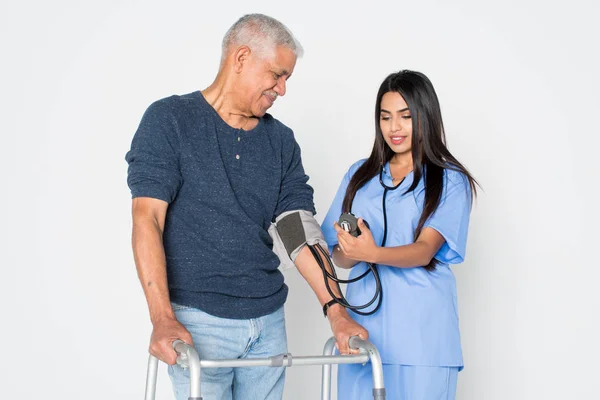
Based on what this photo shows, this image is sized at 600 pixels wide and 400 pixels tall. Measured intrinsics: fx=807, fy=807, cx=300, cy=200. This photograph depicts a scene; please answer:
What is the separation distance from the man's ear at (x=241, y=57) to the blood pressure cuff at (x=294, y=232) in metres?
0.41

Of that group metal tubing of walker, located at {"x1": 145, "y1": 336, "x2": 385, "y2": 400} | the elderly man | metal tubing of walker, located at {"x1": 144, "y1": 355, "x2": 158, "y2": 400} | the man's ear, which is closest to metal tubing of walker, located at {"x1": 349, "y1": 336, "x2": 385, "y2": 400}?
metal tubing of walker, located at {"x1": 145, "y1": 336, "x2": 385, "y2": 400}

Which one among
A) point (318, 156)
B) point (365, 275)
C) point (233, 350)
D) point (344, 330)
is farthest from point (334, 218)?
point (318, 156)

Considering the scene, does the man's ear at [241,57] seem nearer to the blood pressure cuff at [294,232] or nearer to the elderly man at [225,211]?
the elderly man at [225,211]

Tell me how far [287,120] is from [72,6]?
3.46 feet

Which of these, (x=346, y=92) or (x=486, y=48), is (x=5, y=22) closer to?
(x=346, y=92)

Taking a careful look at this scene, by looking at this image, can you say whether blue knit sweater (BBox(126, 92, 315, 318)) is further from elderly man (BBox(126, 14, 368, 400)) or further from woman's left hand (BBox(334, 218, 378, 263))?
woman's left hand (BBox(334, 218, 378, 263))

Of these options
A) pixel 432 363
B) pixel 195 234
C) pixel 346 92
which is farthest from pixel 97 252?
pixel 432 363

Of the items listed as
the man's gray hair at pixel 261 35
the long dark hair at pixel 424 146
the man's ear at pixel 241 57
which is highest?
the man's gray hair at pixel 261 35

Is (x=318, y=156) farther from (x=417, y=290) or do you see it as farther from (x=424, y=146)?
(x=417, y=290)

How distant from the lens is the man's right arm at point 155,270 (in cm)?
177

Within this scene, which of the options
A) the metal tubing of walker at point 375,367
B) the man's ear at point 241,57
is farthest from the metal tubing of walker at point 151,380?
the man's ear at point 241,57

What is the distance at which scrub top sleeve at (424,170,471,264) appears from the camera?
87.4 inches

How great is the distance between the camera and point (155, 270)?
188 cm

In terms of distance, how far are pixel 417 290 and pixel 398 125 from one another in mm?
480
